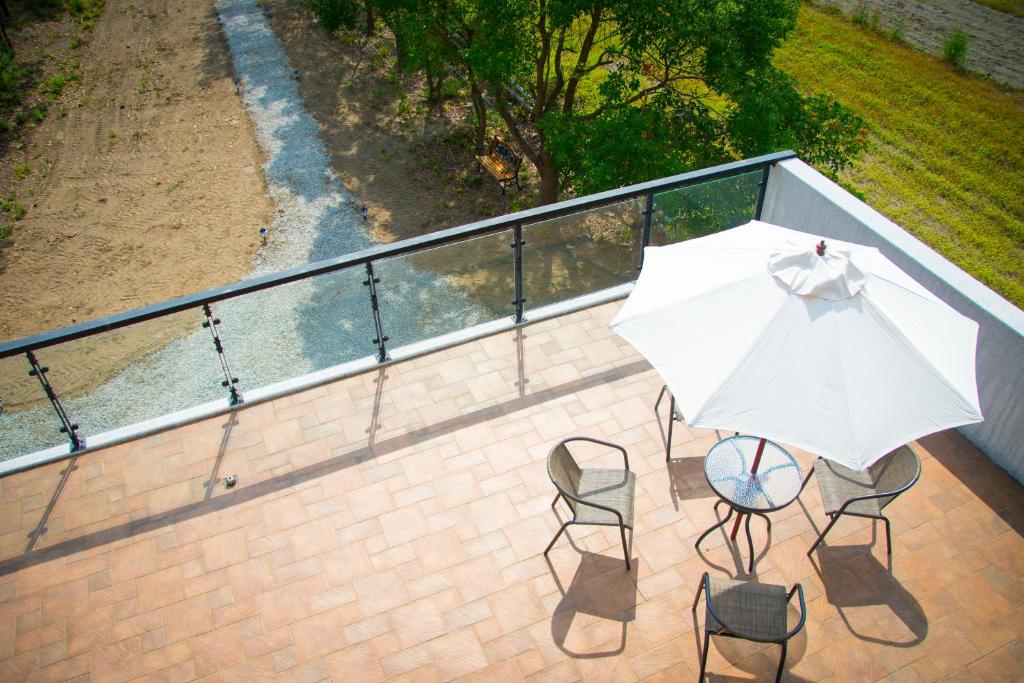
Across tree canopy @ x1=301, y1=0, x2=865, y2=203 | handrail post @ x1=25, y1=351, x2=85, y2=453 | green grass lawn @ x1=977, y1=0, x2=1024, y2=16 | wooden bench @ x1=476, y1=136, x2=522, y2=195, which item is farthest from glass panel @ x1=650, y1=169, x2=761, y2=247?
green grass lawn @ x1=977, y1=0, x2=1024, y2=16

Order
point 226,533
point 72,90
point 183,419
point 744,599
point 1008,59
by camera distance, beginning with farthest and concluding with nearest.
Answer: point 1008,59, point 72,90, point 183,419, point 226,533, point 744,599

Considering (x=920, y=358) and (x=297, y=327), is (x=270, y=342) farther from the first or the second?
(x=920, y=358)

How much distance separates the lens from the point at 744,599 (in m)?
4.20

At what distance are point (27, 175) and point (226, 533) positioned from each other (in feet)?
42.3

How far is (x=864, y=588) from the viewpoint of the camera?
15.6 ft

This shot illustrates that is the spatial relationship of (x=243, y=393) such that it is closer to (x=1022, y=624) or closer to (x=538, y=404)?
(x=538, y=404)

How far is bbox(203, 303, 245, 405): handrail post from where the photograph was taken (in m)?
5.61

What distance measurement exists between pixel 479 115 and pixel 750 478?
1179 centimetres

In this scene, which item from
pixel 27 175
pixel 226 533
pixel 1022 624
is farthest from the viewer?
pixel 27 175

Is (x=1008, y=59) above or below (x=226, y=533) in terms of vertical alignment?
below

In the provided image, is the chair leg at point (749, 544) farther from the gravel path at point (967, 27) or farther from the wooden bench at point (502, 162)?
the gravel path at point (967, 27)

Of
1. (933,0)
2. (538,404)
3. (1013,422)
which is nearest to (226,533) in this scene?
(538,404)

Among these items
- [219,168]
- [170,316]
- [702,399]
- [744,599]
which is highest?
[702,399]

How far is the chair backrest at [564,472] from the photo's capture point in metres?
4.51
